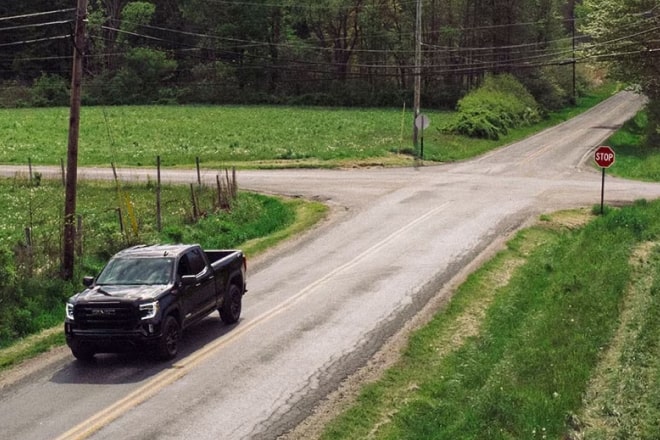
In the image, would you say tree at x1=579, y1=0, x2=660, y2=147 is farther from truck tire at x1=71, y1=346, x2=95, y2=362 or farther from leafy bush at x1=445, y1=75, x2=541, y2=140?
truck tire at x1=71, y1=346, x2=95, y2=362

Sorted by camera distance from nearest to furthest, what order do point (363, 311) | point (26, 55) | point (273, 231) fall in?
1. point (363, 311)
2. point (273, 231)
3. point (26, 55)

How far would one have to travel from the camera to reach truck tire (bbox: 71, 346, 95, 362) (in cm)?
1508

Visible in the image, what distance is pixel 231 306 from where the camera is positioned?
57.6 ft

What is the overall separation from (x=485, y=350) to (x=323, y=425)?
15.6 ft

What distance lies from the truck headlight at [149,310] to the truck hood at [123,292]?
0.15 m

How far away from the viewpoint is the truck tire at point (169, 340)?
14.8m

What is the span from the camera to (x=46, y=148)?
53.7 m

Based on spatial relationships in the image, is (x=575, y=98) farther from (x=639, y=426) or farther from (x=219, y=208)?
(x=639, y=426)

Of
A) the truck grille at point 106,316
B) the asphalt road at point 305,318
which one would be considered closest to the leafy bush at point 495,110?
the asphalt road at point 305,318

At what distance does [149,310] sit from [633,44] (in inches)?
1751

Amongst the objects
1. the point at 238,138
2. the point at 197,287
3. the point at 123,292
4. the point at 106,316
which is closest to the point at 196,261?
the point at 197,287

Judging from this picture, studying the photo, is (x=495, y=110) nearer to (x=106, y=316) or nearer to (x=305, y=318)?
(x=305, y=318)

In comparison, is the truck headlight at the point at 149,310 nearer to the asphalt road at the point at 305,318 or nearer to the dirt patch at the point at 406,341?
the asphalt road at the point at 305,318

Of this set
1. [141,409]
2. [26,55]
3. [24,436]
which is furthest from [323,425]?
[26,55]
